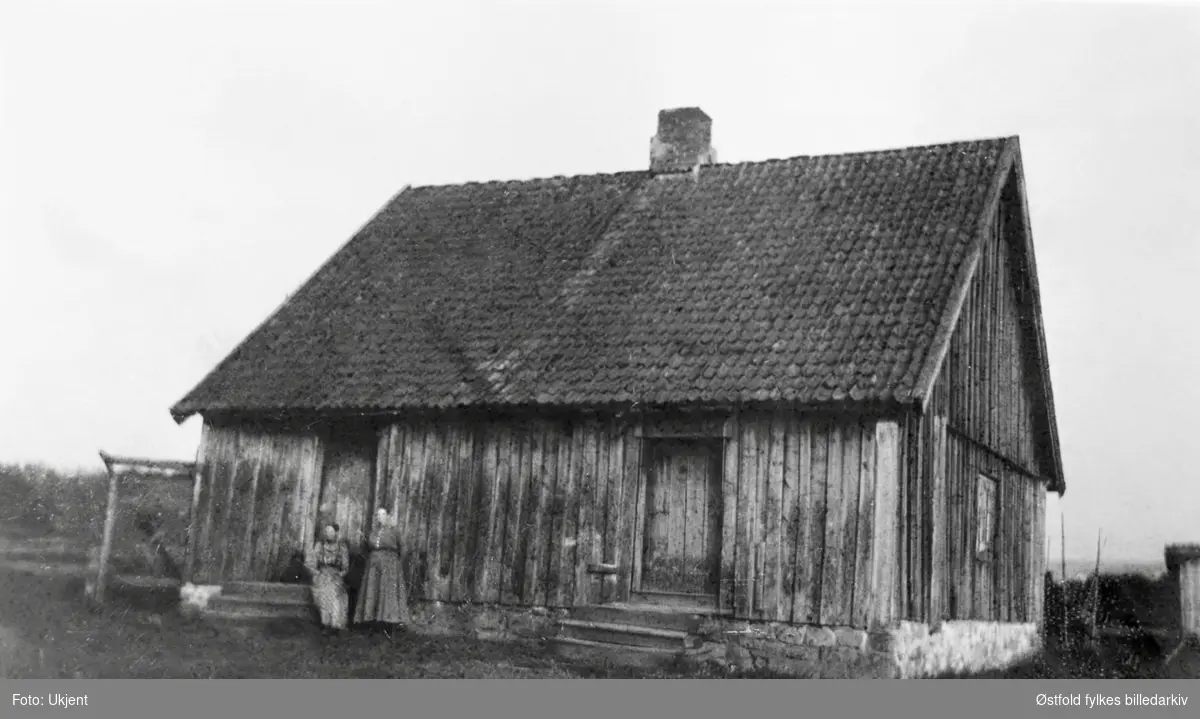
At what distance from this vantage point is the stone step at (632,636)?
Answer: 46.0 ft

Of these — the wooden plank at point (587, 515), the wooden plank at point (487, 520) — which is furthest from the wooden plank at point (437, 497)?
the wooden plank at point (587, 515)

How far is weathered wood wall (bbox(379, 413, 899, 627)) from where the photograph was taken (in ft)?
44.7

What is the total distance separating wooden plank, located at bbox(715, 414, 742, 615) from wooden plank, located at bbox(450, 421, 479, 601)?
3.43 m

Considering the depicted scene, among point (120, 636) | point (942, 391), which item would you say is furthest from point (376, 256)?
point (942, 391)

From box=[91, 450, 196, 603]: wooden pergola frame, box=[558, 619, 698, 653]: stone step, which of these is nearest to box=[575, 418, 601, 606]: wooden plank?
box=[558, 619, 698, 653]: stone step

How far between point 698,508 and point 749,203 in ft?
16.6

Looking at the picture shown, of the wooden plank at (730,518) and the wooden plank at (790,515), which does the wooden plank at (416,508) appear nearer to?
the wooden plank at (730,518)

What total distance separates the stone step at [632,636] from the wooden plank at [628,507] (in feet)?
1.84

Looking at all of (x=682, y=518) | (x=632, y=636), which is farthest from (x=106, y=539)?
(x=682, y=518)

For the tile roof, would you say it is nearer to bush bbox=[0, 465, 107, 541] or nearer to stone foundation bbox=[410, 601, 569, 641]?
bush bbox=[0, 465, 107, 541]

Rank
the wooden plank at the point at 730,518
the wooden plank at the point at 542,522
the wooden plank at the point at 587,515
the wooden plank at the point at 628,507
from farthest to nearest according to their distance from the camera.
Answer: the wooden plank at the point at 542,522 < the wooden plank at the point at 587,515 < the wooden plank at the point at 628,507 < the wooden plank at the point at 730,518

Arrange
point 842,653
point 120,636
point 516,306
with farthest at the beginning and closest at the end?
point 516,306
point 120,636
point 842,653

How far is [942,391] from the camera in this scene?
14.9 m
